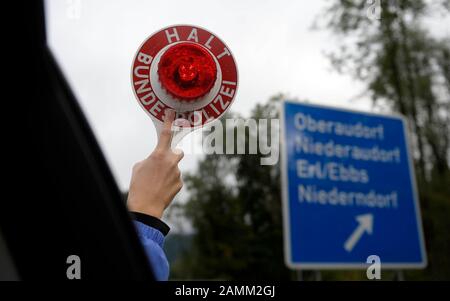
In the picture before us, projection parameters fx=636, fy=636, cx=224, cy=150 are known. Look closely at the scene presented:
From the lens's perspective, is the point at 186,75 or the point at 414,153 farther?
the point at 414,153

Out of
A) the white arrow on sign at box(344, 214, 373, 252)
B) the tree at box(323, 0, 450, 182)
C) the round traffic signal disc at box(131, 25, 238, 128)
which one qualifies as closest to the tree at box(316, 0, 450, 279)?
the tree at box(323, 0, 450, 182)

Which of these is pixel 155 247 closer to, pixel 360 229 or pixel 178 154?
pixel 178 154

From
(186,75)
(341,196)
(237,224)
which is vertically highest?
(237,224)

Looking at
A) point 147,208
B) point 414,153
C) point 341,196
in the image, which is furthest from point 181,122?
point 414,153

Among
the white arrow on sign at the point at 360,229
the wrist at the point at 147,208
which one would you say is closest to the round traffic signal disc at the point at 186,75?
the wrist at the point at 147,208

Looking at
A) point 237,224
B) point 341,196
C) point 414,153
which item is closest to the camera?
point 341,196

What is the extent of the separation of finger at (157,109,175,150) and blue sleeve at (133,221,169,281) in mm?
115

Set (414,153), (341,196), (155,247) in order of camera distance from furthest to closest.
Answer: (414,153) < (341,196) < (155,247)

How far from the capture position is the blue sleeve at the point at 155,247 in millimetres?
832

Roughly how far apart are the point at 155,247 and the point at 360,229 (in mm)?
4018

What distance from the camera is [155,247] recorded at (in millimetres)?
839
